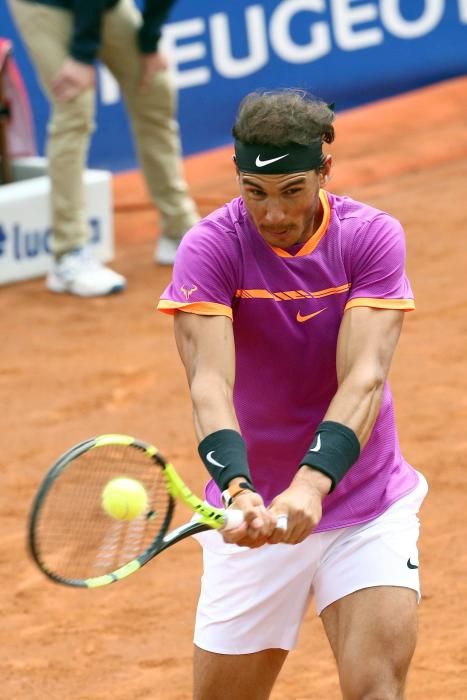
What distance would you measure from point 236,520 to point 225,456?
0.22 m

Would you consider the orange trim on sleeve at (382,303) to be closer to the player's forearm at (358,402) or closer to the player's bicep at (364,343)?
the player's bicep at (364,343)

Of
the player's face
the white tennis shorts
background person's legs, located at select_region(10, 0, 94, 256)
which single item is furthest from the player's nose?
background person's legs, located at select_region(10, 0, 94, 256)

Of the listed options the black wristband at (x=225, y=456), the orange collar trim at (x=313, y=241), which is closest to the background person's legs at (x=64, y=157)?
the orange collar trim at (x=313, y=241)

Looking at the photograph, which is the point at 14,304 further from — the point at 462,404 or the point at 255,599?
the point at 255,599

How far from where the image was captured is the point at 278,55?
37.0 ft

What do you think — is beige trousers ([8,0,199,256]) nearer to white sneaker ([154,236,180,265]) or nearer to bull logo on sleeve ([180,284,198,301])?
white sneaker ([154,236,180,265])

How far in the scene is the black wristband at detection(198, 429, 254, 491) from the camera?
3414mm

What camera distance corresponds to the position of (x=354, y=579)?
369cm

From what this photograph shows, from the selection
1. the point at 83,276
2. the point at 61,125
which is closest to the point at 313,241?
the point at 61,125

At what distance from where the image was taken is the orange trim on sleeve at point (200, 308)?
3.62 metres

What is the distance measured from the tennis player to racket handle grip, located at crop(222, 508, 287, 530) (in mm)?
62

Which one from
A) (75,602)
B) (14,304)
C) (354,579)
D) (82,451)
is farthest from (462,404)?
(82,451)

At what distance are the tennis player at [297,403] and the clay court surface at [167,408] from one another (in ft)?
3.78

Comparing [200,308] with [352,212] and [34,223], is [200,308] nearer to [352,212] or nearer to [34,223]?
[352,212]
